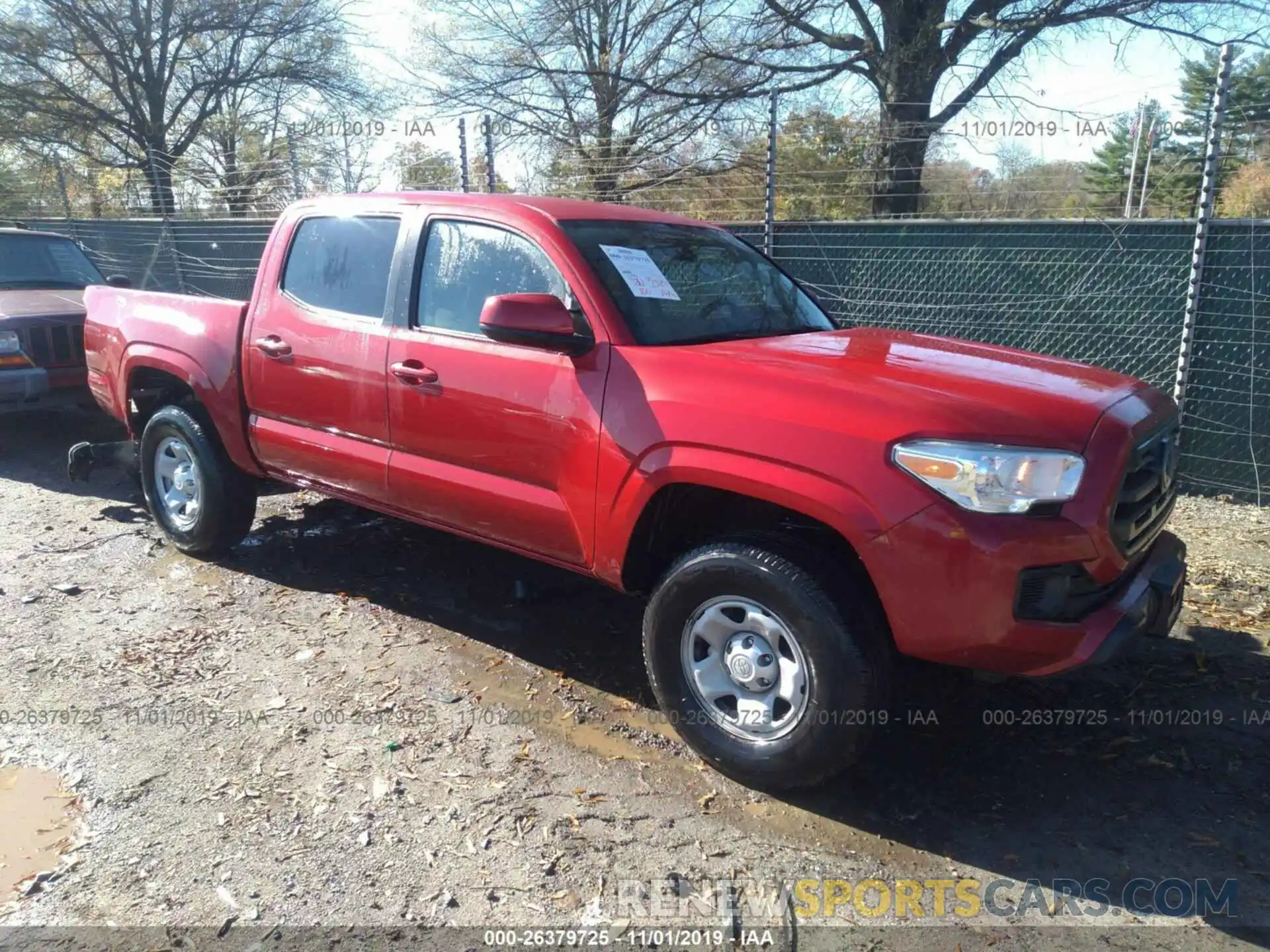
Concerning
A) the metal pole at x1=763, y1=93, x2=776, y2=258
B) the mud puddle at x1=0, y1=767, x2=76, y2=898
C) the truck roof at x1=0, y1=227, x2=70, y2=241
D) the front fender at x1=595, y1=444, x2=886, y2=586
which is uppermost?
the metal pole at x1=763, y1=93, x2=776, y2=258

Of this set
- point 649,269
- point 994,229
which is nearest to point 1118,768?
point 649,269

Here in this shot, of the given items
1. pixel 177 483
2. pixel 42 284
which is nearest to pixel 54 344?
pixel 42 284

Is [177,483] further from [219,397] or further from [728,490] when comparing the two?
[728,490]

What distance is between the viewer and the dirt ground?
8.57 ft

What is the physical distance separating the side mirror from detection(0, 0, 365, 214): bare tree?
18.8 m

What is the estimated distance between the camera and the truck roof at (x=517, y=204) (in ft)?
12.5

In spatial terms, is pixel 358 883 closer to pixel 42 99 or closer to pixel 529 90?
pixel 529 90

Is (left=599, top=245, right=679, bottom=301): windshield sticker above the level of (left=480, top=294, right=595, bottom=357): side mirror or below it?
above

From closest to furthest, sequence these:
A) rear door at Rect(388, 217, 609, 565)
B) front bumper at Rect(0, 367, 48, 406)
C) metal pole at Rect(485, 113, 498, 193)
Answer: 1. rear door at Rect(388, 217, 609, 565)
2. front bumper at Rect(0, 367, 48, 406)
3. metal pole at Rect(485, 113, 498, 193)

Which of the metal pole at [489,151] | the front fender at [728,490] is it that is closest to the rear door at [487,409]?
the front fender at [728,490]

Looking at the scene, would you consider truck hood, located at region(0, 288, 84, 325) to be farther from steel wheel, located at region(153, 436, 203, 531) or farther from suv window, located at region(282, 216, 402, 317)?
suv window, located at region(282, 216, 402, 317)

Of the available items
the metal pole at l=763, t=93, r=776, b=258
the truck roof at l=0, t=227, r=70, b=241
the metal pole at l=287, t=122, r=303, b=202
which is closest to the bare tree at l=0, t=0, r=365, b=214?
the metal pole at l=287, t=122, r=303, b=202

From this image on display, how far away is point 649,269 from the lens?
3717 mm

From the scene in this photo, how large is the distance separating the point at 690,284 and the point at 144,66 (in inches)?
884
